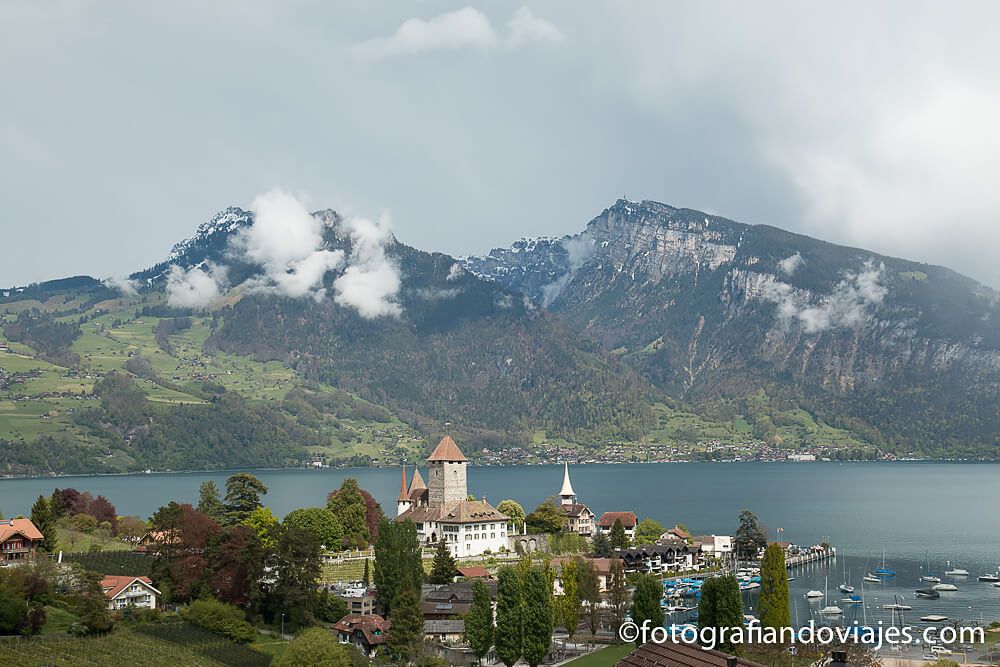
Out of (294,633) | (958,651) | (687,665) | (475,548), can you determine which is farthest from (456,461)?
(687,665)

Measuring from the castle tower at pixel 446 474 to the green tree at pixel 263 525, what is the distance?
2655 cm

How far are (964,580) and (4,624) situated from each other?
8884 cm

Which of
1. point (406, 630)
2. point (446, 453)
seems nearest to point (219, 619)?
point (406, 630)

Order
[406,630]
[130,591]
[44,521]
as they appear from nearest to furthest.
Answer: [406,630], [130,591], [44,521]

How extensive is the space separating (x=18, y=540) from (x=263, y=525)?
1822cm

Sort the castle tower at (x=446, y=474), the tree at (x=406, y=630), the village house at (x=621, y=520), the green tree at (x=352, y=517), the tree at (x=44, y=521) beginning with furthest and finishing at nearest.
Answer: the village house at (x=621, y=520) < the castle tower at (x=446, y=474) < the green tree at (x=352, y=517) < the tree at (x=44, y=521) < the tree at (x=406, y=630)

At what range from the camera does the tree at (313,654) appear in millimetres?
A: 50719

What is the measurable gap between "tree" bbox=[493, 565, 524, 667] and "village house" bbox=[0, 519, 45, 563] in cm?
3417

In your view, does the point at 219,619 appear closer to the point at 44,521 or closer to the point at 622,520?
the point at 44,521

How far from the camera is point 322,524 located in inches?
3644

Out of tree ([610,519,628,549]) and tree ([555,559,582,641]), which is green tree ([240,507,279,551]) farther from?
tree ([610,519,628,549])

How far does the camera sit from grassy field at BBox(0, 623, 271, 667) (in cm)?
5019

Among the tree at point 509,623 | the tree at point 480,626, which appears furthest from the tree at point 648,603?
the tree at point 480,626

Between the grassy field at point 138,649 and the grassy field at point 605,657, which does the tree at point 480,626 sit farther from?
the grassy field at point 138,649
